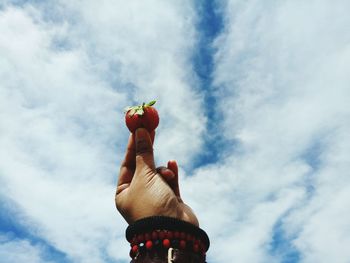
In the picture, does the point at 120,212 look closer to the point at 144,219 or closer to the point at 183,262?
the point at 144,219

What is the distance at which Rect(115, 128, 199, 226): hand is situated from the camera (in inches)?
168

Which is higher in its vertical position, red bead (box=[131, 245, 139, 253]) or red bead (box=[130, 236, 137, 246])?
red bead (box=[130, 236, 137, 246])

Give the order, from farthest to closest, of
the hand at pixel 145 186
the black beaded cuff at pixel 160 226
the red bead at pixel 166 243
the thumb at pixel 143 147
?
the thumb at pixel 143 147
the hand at pixel 145 186
the black beaded cuff at pixel 160 226
the red bead at pixel 166 243

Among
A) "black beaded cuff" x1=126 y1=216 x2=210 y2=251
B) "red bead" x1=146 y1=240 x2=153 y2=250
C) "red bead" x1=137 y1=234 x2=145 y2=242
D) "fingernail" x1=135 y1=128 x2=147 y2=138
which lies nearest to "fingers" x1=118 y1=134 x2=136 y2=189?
"fingernail" x1=135 y1=128 x2=147 y2=138

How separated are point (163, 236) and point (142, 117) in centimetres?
→ 153

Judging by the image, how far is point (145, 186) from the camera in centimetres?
443

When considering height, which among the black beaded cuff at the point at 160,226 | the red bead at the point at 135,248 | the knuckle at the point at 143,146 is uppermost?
the knuckle at the point at 143,146

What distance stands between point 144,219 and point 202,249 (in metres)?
0.76

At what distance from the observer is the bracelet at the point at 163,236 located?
397 centimetres

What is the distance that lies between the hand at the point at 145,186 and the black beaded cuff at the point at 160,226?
0.13 m

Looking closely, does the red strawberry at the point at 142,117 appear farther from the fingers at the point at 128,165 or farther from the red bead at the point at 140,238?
the red bead at the point at 140,238

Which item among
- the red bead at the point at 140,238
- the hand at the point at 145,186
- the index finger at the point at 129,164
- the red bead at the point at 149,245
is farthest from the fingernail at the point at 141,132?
the red bead at the point at 149,245

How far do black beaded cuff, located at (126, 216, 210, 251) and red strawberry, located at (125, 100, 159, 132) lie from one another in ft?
4.04

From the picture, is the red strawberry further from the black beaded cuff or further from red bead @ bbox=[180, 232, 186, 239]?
red bead @ bbox=[180, 232, 186, 239]
